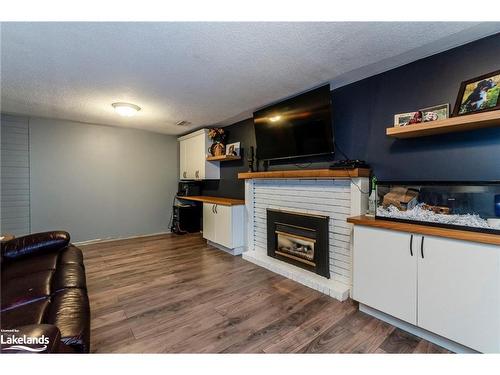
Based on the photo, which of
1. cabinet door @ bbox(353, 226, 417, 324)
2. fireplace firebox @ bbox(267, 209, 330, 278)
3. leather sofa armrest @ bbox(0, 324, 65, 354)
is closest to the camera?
leather sofa armrest @ bbox(0, 324, 65, 354)

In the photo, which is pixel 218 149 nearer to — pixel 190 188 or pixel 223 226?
pixel 190 188

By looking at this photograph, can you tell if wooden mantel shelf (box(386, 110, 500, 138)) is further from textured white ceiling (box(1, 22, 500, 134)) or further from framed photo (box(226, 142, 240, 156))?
framed photo (box(226, 142, 240, 156))

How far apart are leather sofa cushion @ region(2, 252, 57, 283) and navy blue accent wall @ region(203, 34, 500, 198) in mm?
2970

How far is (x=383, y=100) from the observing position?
2209 millimetres

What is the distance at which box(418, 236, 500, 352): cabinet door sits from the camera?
4.49ft

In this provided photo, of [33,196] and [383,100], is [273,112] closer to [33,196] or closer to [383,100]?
[383,100]

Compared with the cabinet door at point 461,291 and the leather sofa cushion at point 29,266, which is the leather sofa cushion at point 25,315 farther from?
the cabinet door at point 461,291

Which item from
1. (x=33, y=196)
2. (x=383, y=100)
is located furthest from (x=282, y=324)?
(x=33, y=196)

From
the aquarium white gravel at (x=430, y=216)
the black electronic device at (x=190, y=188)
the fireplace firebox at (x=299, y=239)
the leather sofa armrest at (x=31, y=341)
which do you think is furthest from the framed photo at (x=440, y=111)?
the black electronic device at (x=190, y=188)

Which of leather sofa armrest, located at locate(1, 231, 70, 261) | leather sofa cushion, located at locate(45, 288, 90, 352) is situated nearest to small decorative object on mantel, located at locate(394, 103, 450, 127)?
leather sofa cushion, located at locate(45, 288, 90, 352)

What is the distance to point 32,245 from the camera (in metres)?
2.16

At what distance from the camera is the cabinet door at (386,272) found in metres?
1.71

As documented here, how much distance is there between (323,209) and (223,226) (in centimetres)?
174
